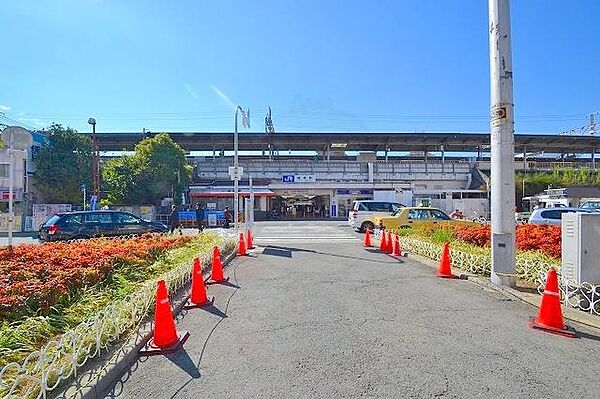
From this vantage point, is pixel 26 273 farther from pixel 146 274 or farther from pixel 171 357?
pixel 171 357

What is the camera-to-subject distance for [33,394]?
3182 mm

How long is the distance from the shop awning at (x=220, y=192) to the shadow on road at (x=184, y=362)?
37478 millimetres

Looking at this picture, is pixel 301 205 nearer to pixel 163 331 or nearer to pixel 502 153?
pixel 502 153

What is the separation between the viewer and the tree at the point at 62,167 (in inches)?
1293

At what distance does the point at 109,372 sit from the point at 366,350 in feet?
8.52

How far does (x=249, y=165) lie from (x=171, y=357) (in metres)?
44.5

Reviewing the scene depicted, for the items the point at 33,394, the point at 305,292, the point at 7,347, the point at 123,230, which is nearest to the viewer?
the point at 33,394

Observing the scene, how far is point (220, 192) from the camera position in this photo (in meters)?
43.1

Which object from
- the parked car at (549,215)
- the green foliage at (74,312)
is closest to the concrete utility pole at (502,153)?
the green foliage at (74,312)

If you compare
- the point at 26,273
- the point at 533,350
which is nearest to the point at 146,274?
the point at 26,273

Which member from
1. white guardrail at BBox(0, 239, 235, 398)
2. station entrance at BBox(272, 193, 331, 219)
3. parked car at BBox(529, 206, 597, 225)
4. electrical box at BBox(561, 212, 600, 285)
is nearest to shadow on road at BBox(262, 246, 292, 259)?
white guardrail at BBox(0, 239, 235, 398)

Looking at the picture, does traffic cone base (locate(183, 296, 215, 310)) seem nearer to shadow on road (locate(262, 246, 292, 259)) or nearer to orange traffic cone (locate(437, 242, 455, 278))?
orange traffic cone (locate(437, 242, 455, 278))

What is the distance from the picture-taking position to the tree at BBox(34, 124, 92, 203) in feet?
108

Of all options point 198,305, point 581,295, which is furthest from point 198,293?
point 581,295
